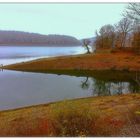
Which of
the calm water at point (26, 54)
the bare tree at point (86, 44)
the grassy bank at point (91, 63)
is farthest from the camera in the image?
the calm water at point (26, 54)

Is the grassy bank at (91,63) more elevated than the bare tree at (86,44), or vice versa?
the bare tree at (86,44)

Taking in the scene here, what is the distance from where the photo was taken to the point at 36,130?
24.8 feet

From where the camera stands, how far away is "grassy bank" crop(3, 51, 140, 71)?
108 ft

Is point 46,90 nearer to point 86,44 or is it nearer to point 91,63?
point 91,63

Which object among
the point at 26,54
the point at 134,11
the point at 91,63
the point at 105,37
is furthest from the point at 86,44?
the point at 134,11

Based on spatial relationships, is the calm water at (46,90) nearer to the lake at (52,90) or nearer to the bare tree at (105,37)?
the lake at (52,90)

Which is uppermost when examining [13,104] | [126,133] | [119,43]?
[119,43]

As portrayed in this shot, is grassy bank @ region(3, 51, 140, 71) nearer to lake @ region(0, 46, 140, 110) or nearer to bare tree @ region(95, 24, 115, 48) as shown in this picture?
bare tree @ region(95, 24, 115, 48)

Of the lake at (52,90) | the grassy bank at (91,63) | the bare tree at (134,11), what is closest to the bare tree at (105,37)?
the grassy bank at (91,63)

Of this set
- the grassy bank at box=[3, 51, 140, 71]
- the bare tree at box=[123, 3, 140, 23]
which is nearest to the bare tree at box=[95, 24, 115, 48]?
the grassy bank at box=[3, 51, 140, 71]

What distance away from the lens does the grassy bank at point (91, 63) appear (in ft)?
108

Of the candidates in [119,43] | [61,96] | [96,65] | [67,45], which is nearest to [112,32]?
[119,43]

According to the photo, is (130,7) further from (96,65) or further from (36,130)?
(96,65)

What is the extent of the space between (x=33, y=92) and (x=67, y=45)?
89.5 metres
